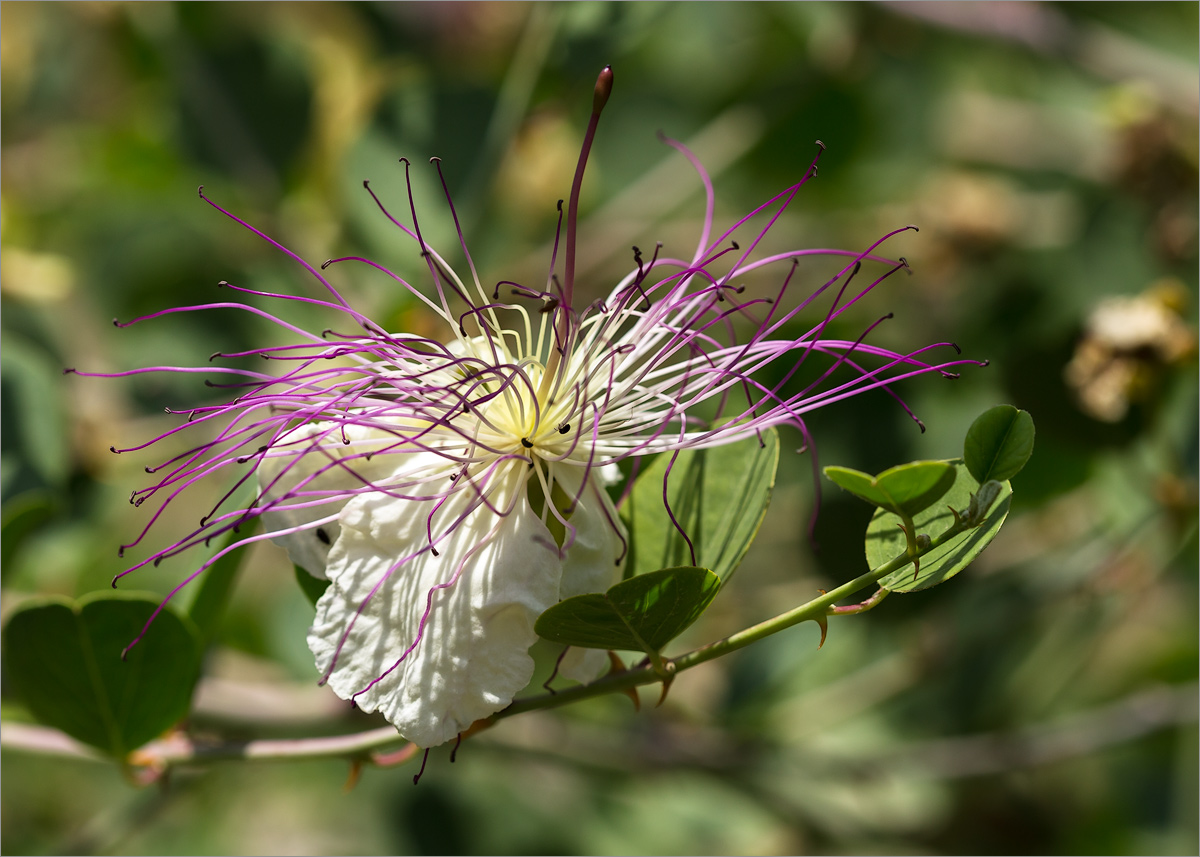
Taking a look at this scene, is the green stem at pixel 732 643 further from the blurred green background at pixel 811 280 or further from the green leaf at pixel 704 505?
the blurred green background at pixel 811 280

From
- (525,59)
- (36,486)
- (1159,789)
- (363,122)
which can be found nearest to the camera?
(36,486)

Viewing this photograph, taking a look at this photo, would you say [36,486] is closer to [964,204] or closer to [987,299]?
[987,299]

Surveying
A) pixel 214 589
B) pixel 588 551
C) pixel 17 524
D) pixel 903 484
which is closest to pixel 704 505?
pixel 588 551

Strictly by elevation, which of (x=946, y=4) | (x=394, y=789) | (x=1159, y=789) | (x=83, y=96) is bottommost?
(x=394, y=789)

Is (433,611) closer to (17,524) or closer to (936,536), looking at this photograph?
(936,536)

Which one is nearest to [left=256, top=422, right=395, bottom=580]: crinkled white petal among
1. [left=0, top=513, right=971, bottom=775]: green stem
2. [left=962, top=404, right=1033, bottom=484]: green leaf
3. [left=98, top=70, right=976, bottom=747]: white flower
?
[left=98, top=70, right=976, bottom=747]: white flower

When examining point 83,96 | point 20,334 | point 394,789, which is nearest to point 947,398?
point 394,789

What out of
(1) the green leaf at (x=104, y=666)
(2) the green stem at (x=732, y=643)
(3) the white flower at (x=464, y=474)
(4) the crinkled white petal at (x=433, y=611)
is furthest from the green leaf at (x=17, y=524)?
(2) the green stem at (x=732, y=643)
